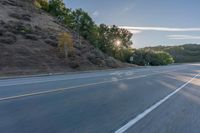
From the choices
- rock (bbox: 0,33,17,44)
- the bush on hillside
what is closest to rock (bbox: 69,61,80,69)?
rock (bbox: 0,33,17,44)

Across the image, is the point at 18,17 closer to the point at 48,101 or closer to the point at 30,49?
the point at 30,49

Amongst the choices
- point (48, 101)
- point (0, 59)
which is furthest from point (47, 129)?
point (0, 59)

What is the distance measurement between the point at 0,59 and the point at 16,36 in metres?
12.2

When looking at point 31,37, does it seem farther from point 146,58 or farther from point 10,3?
point 146,58

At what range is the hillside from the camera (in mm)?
40469

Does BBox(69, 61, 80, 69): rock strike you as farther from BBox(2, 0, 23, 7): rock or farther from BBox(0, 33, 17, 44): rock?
BBox(2, 0, 23, 7): rock

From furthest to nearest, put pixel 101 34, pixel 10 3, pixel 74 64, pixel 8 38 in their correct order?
pixel 101 34
pixel 10 3
pixel 8 38
pixel 74 64

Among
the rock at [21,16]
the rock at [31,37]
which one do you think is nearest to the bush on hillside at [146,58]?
the rock at [21,16]

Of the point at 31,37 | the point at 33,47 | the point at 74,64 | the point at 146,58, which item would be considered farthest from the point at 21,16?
the point at 146,58

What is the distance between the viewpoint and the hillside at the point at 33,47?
40469mm

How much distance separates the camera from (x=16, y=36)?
5053cm

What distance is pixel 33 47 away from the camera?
48.3m

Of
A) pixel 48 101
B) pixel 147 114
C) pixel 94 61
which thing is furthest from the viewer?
pixel 94 61

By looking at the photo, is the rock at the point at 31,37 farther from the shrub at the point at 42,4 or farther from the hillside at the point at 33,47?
the shrub at the point at 42,4
